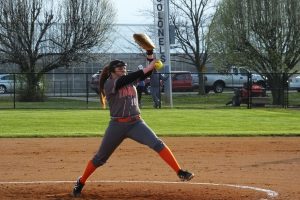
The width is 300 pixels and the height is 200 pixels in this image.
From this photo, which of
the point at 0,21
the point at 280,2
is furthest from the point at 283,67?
the point at 0,21

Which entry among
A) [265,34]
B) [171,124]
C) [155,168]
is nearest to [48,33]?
[265,34]

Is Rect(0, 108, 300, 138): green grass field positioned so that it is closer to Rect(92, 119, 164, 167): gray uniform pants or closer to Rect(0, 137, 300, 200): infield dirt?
Rect(0, 137, 300, 200): infield dirt

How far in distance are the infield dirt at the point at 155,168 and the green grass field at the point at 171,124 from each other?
67.7 inches

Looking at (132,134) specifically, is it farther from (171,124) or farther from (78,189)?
(171,124)

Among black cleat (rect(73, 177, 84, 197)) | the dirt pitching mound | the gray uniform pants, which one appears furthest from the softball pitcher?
black cleat (rect(73, 177, 84, 197))

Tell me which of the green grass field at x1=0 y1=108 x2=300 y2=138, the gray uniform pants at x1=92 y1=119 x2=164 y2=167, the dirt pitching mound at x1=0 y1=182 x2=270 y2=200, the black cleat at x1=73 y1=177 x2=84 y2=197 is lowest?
the dirt pitching mound at x1=0 y1=182 x2=270 y2=200

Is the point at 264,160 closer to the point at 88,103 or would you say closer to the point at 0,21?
the point at 88,103

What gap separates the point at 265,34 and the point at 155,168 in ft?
95.3

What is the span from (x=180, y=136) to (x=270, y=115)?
983 cm

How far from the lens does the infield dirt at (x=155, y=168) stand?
30.4 feet

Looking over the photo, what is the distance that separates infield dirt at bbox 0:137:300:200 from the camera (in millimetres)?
9273

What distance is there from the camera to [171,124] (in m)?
23.1

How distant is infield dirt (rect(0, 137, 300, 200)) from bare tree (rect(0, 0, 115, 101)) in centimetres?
3002

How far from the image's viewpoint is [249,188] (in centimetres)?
954
